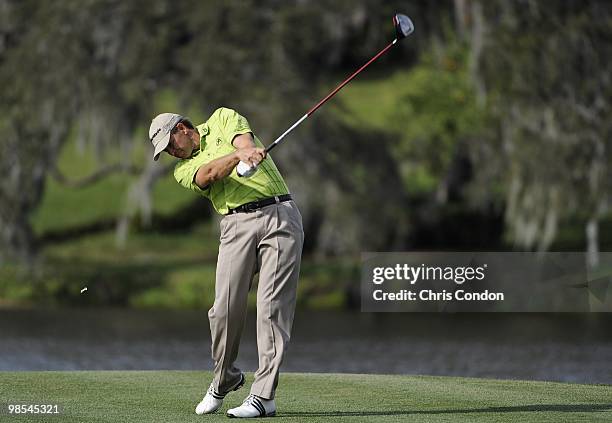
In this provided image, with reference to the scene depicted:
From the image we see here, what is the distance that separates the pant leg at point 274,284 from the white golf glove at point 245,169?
16.3 inches

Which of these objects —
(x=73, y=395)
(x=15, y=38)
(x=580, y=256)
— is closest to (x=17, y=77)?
(x=15, y=38)

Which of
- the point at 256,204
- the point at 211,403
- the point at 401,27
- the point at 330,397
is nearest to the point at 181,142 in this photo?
the point at 256,204

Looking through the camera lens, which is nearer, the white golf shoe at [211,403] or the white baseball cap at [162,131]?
the white baseball cap at [162,131]

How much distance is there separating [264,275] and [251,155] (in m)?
0.78

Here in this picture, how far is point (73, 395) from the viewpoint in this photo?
9.12 metres

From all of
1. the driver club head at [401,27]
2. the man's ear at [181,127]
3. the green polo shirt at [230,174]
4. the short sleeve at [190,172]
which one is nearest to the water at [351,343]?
the driver club head at [401,27]

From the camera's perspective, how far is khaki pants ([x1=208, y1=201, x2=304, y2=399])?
823 centimetres

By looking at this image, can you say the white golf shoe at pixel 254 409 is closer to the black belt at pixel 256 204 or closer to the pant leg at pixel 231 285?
the pant leg at pixel 231 285

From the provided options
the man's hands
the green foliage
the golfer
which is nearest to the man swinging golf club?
the golfer

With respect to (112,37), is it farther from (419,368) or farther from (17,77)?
(419,368)

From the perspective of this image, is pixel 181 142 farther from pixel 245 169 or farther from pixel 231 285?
pixel 231 285

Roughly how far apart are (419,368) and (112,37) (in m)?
11.0

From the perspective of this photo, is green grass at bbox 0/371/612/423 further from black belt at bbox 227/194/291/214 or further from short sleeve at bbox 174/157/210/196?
short sleeve at bbox 174/157/210/196

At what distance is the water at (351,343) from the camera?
1638 centimetres
